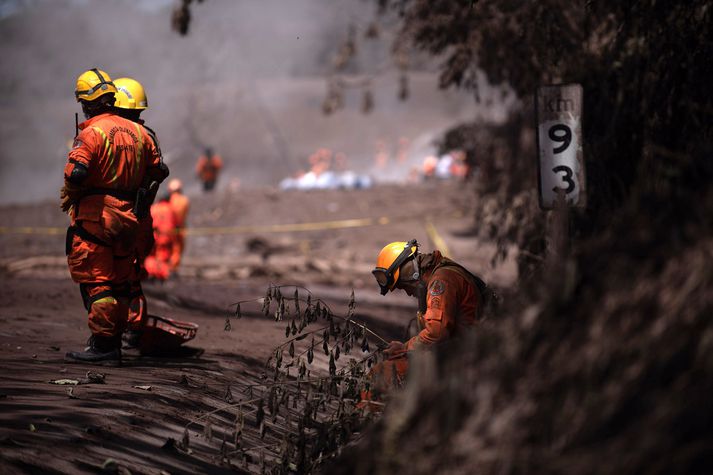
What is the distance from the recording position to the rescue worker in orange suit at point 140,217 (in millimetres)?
7348

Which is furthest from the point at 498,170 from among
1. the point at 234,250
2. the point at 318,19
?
the point at 318,19

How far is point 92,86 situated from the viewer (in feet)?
23.5

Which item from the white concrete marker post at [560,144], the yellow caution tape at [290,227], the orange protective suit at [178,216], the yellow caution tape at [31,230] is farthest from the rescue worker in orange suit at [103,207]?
the yellow caution tape at [31,230]

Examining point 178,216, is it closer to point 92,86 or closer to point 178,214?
point 178,214

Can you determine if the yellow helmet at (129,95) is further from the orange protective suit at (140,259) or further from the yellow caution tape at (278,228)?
the yellow caution tape at (278,228)

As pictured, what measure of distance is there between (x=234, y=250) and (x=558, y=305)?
19.7 metres

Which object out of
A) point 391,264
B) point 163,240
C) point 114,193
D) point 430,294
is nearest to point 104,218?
point 114,193

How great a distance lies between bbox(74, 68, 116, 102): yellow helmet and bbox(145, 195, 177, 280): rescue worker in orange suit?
28.0 ft

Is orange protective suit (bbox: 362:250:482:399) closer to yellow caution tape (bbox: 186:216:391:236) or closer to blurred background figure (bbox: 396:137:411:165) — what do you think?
yellow caution tape (bbox: 186:216:391:236)

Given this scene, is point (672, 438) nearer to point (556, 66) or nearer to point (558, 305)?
point (558, 305)

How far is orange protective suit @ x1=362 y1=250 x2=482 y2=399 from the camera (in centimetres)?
635

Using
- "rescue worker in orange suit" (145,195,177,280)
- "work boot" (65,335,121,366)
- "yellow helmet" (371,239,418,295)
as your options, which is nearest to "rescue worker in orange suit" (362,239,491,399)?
"yellow helmet" (371,239,418,295)

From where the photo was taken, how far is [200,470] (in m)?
5.36

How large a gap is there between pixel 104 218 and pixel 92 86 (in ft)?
3.15
